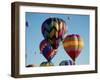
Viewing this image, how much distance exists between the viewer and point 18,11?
172 cm

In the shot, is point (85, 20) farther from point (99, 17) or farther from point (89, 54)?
point (89, 54)

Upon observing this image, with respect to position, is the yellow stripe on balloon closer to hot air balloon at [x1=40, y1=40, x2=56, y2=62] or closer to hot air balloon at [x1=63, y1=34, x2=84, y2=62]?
hot air balloon at [x1=63, y1=34, x2=84, y2=62]

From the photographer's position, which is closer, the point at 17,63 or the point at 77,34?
the point at 17,63

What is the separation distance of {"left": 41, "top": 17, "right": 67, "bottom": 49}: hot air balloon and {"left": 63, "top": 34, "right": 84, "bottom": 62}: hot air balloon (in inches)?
2.3

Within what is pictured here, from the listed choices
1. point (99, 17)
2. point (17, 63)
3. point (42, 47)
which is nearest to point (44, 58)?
point (42, 47)

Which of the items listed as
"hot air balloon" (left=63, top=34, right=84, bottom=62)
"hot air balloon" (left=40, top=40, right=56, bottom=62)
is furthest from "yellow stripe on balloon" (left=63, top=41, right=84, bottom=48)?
"hot air balloon" (left=40, top=40, right=56, bottom=62)

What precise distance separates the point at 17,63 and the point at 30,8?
397 millimetres

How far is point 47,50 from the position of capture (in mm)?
1838

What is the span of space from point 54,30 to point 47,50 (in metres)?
0.16

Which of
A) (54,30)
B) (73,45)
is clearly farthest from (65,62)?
(54,30)

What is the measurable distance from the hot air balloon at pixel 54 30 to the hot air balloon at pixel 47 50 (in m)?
0.03

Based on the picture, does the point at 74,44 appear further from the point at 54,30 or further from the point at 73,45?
the point at 54,30

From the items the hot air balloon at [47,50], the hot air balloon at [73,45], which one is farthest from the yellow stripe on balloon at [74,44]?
the hot air balloon at [47,50]

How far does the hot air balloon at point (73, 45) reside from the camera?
1.90 meters
